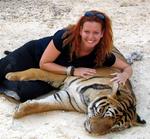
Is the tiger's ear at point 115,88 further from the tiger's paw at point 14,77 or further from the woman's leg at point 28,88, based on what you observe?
the tiger's paw at point 14,77

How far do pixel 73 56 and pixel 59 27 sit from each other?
1.51 metres

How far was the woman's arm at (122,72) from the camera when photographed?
10.7 feet

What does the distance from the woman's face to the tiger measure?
28 centimetres

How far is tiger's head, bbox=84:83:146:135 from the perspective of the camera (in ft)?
9.63

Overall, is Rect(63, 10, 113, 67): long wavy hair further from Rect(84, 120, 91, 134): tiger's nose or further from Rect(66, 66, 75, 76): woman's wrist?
Rect(84, 120, 91, 134): tiger's nose

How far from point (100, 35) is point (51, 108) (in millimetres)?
619

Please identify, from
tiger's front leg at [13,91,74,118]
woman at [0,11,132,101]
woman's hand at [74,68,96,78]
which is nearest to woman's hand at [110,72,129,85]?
woman at [0,11,132,101]

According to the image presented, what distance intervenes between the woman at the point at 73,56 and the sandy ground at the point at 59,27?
0.67 feet

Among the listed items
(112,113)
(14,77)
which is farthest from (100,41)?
(14,77)

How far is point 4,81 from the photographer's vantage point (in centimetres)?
353

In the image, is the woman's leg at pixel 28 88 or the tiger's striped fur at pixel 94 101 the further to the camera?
the woman's leg at pixel 28 88

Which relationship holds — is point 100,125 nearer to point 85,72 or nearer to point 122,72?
point 85,72

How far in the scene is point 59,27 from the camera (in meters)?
4.83

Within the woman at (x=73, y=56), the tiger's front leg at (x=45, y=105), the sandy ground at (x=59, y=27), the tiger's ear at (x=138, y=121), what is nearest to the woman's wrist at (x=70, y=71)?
the woman at (x=73, y=56)
